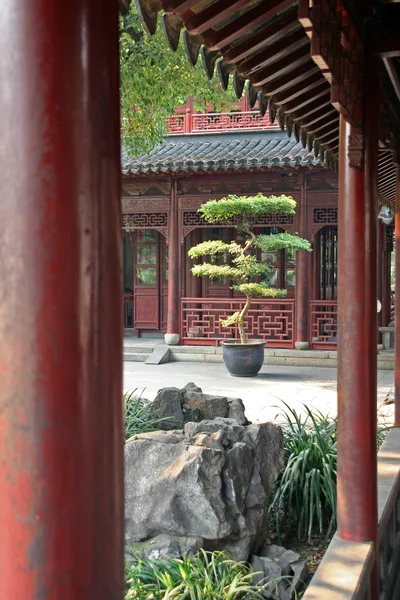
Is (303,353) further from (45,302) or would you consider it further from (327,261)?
(45,302)

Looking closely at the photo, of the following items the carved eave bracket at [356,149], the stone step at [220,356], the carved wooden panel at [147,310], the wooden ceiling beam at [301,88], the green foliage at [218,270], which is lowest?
the stone step at [220,356]

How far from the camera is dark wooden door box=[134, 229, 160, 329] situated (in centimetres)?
1344

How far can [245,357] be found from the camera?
959cm

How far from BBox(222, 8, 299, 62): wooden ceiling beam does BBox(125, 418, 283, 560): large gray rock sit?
1.72 m

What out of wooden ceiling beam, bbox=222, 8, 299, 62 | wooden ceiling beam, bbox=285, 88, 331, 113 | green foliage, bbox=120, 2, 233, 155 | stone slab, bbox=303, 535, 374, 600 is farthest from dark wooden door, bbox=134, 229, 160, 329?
wooden ceiling beam, bbox=222, 8, 299, 62

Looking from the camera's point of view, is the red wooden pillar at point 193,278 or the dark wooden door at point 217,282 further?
the red wooden pillar at point 193,278

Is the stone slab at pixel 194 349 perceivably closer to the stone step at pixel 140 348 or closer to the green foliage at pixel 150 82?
the stone step at pixel 140 348

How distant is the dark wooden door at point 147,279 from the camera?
13438mm

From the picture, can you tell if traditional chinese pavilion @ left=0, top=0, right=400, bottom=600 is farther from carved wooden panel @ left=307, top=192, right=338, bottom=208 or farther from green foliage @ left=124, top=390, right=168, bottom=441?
carved wooden panel @ left=307, top=192, right=338, bottom=208

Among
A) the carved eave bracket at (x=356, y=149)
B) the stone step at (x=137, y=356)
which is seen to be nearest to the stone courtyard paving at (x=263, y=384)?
the stone step at (x=137, y=356)

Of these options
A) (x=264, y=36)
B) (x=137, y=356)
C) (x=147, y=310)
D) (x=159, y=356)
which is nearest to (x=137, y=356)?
(x=137, y=356)

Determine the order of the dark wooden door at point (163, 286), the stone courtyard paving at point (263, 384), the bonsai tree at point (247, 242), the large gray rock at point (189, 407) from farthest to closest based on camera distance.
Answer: the dark wooden door at point (163, 286), the bonsai tree at point (247, 242), the stone courtyard paving at point (263, 384), the large gray rock at point (189, 407)

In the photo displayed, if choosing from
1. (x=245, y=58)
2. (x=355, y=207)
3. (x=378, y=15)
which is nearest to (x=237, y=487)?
(x=355, y=207)

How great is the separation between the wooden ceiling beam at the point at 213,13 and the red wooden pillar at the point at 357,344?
868 millimetres
